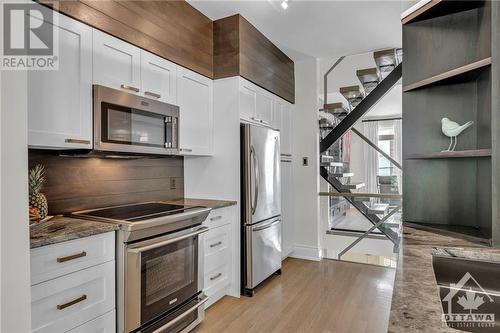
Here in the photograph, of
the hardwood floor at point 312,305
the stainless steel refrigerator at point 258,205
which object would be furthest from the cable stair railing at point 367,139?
the stainless steel refrigerator at point 258,205

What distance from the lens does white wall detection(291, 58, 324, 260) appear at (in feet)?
13.3

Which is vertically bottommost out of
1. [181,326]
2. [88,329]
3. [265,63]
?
[181,326]

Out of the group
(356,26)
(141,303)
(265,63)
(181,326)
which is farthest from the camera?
(265,63)

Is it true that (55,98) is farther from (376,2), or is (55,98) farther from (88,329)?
(376,2)

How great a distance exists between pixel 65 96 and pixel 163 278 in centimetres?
130

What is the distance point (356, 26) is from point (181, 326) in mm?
3268

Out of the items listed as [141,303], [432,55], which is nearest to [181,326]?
[141,303]

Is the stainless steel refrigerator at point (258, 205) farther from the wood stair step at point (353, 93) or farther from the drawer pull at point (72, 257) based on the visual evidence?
the drawer pull at point (72, 257)

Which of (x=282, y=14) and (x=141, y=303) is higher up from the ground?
(x=282, y=14)

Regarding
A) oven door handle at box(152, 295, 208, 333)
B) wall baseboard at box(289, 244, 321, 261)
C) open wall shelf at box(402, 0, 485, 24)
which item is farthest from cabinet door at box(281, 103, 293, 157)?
open wall shelf at box(402, 0, 485, 24)

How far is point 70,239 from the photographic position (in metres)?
1.50

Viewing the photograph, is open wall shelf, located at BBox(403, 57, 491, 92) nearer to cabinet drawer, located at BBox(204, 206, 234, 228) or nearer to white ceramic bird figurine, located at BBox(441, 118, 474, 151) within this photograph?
white ceramic bird figurine, located at BBox(441, 118, 474, 151)

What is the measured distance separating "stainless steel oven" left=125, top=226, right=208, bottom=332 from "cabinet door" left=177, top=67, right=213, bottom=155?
2.69 feet

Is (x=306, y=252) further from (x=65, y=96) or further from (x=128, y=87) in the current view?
(x=65, y=96)
